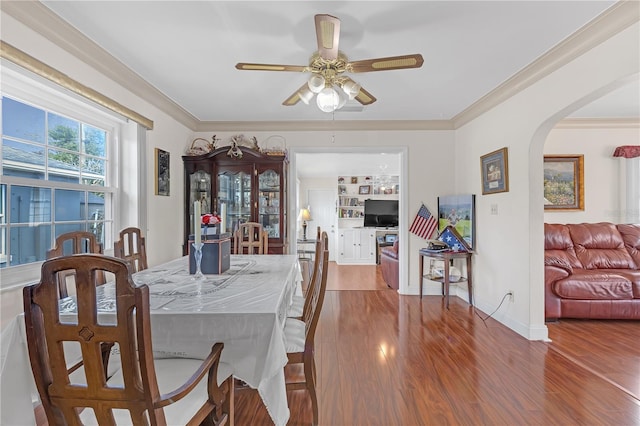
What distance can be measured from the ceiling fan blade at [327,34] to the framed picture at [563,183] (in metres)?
3.82

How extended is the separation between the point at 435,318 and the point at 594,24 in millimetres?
2820

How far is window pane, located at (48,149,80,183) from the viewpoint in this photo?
7.20 ft

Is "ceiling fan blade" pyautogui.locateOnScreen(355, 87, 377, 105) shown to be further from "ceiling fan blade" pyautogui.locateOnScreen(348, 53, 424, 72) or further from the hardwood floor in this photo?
the hardwood floor

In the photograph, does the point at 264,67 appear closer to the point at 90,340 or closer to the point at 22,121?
the point at 22,121

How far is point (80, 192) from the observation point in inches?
96.7

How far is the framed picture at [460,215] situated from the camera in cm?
371

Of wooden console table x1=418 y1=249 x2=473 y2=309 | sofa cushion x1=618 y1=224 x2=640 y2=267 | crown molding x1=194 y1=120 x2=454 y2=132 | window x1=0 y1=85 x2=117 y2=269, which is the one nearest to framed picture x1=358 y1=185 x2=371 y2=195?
crown molding x1=194 y1=120 x2=454 y2=132

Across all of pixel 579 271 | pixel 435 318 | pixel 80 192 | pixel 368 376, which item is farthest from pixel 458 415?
pixel 80 192

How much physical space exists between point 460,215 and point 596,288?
1515 mm

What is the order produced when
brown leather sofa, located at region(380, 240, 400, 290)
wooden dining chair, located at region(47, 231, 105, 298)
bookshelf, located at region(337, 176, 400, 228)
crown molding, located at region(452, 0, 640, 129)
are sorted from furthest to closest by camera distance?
1. bookshelf, located at region(337, 176, 400, 228)
2. brown leather sofa, located at region(380, 240, 400, 290)
3. crown molding, located at region(452, 0, 640, 129)
4. wooden dining chair, located at region(47, 231, 105, 298)

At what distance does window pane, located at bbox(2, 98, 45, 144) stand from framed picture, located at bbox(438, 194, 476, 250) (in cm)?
419

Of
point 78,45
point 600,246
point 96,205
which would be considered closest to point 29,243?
point 96,205

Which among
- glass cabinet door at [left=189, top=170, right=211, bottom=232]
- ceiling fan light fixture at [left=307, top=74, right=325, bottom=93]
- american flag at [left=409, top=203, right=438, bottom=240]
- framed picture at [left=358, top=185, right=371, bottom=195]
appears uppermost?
ceiling fan light fixture at [left=307, top=74, right=325, bottom=93]

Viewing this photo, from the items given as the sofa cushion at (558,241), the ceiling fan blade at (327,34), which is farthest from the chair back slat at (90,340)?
the sofa cushion at (558,241)
